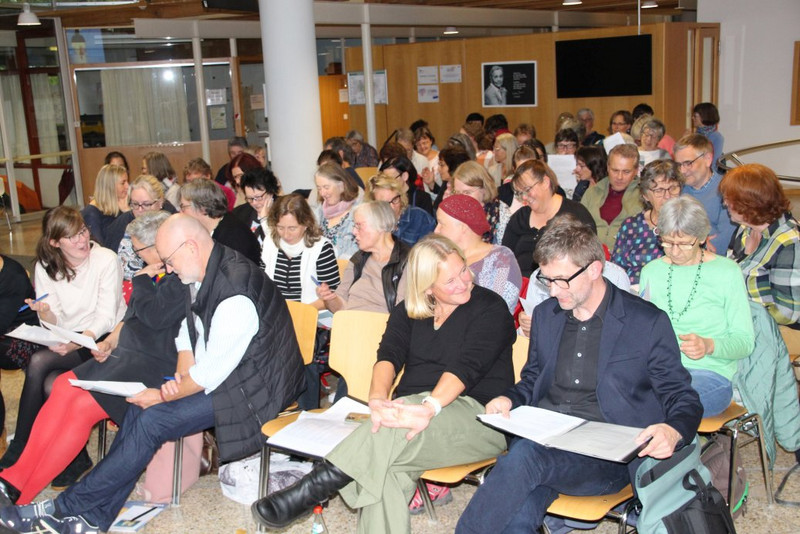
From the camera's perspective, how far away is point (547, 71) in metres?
13.2

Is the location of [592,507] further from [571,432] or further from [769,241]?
[769,241]

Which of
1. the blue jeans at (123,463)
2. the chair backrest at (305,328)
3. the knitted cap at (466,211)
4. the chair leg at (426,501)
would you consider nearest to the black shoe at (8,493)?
the blue jeans at (123,463)

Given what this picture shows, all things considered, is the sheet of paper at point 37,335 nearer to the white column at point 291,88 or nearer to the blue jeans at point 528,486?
the blue jeans at point 528,486

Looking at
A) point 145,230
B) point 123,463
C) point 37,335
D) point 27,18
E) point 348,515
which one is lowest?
point 348,515

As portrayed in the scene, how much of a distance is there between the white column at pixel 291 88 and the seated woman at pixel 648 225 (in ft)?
13.8

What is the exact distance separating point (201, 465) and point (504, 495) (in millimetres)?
2013

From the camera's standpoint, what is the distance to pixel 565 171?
7.37 meters

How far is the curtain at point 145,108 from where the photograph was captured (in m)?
13.9

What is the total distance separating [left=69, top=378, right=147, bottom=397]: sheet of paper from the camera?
11.9ft

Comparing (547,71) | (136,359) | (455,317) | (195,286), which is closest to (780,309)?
(455,317)

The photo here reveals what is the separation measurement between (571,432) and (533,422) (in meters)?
0.15

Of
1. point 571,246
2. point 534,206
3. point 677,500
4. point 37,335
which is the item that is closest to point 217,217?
point 37,335

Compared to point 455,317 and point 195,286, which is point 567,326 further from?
point 195,286

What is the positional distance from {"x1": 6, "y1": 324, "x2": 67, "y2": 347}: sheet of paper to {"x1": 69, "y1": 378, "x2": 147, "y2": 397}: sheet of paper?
24.0 inches
